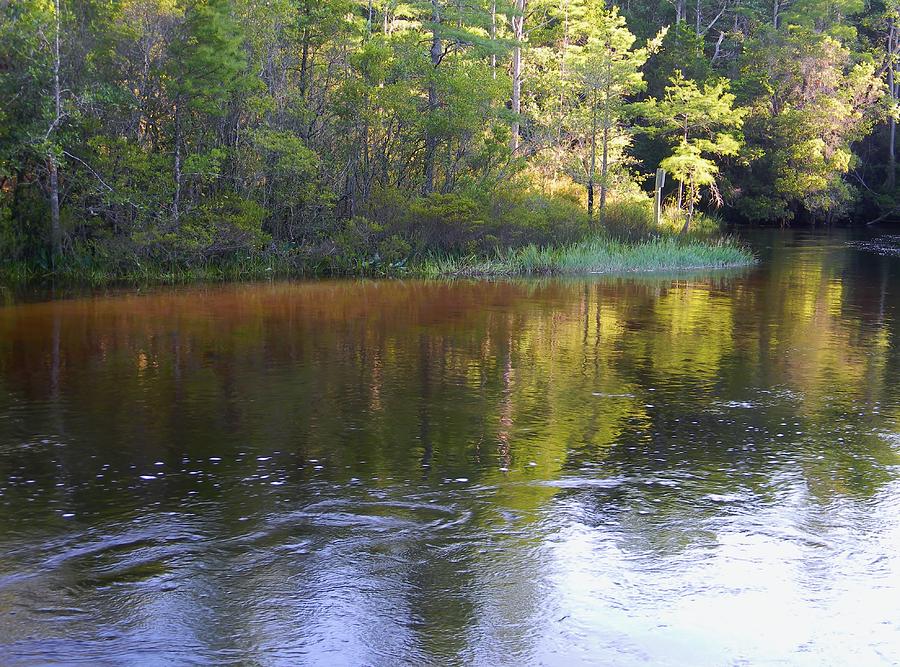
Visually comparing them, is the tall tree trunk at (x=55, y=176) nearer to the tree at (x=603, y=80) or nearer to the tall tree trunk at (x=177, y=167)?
the tall tree trunk at (x=177, y=167)

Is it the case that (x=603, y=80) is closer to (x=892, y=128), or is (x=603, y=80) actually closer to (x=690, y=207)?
(x=690, y=207)

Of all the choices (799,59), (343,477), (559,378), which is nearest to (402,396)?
(559,378)

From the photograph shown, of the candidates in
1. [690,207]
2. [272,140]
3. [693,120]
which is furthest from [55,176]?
[693,120]

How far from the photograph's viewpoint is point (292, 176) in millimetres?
22750

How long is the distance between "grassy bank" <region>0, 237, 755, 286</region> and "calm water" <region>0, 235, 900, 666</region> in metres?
7.91

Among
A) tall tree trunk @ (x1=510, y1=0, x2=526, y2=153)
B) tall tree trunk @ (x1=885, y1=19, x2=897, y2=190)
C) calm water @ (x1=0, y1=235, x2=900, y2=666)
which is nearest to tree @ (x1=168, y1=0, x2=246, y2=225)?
calm water @ (x1=0, y1=235, x2=900, y2=666)

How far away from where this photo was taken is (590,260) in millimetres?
23703

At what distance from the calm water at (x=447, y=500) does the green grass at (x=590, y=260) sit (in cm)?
987

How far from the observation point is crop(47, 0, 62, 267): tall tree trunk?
19609 millimetres

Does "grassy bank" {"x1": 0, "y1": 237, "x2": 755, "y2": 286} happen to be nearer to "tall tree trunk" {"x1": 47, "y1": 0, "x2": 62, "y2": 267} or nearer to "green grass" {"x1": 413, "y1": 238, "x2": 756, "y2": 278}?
"green grass" {"x1": 413, "y1": 238, "x2": 756, "y2": 278}

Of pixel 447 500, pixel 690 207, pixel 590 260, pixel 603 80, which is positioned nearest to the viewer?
pixel 447 500

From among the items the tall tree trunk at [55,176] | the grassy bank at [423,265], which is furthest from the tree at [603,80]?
the tall tree trunk at [55,176]

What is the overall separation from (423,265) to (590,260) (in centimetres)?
400

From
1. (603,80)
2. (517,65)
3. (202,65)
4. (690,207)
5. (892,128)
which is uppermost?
(517,65)
